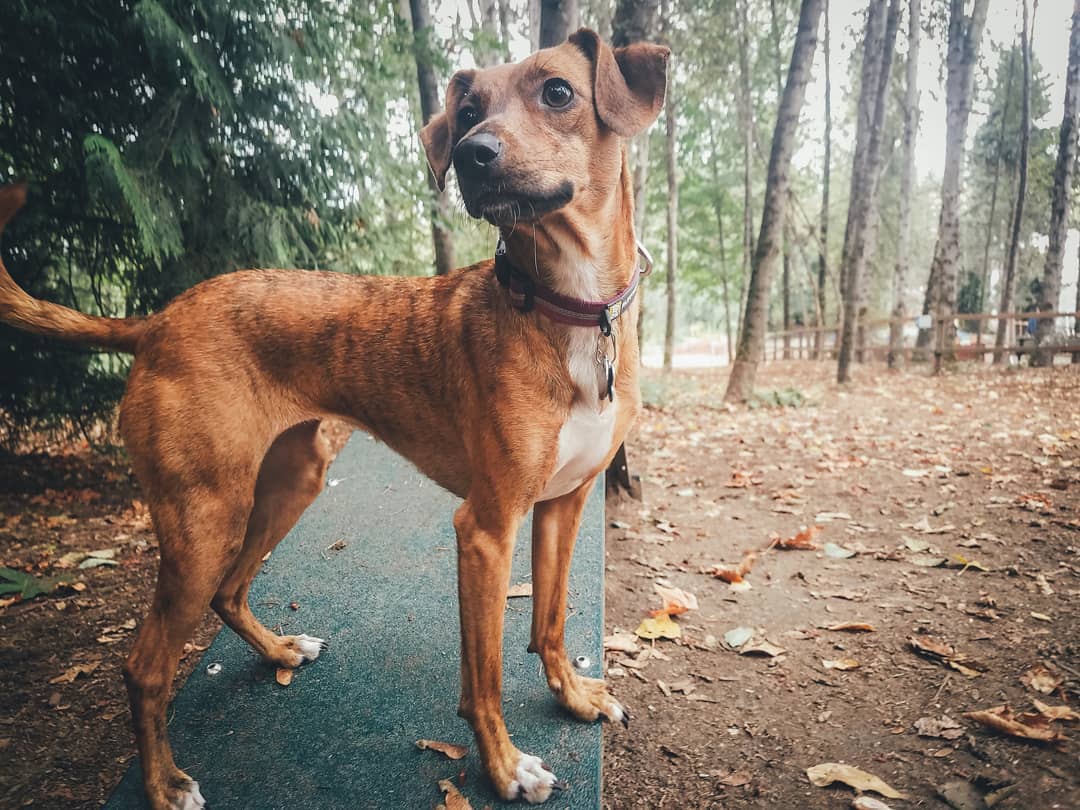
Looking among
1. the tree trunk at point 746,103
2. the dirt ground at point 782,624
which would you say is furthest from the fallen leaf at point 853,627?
the tree trunk at point 746,103

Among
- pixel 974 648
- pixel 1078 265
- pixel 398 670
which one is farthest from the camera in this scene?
pixel 1078 265

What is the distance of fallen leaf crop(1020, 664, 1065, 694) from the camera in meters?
2.35

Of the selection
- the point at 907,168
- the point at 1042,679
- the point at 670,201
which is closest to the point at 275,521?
the point at 1042,679

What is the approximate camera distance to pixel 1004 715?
221cm

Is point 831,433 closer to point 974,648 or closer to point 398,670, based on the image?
point 974,648

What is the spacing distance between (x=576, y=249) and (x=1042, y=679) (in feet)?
8.62

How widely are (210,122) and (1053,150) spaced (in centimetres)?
2780

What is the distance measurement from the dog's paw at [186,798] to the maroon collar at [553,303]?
5.95 ft

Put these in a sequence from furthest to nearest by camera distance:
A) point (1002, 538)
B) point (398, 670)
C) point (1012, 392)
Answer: point (1012, 392)
point (1002, 538)
point (398, 670)

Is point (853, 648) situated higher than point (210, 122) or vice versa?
point (210, 122)

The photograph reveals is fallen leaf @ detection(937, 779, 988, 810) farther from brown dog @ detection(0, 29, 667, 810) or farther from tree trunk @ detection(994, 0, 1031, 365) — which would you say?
tree trunk @ detection(994, 0, 1031, 365)

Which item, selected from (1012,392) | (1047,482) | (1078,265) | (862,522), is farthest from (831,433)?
(1078,265)

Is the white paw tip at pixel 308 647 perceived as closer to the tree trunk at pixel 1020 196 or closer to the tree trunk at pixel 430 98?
the tree trunk at pixel 430 98

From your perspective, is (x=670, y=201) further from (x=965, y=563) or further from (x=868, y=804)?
(x=868, y=804)
